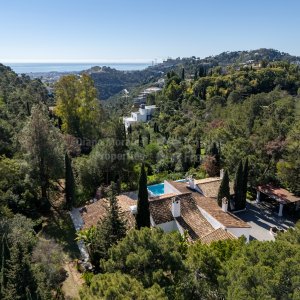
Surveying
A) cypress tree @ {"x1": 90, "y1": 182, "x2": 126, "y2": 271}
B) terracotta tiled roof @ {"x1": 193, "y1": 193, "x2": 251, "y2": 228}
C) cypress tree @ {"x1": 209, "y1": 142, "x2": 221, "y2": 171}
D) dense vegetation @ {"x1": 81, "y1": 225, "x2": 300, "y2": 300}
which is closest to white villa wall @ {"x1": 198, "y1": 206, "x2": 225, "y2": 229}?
terracotta tiled roof @ {"x1": 193, "y1": 193, "x2": 251, "y2": 228}

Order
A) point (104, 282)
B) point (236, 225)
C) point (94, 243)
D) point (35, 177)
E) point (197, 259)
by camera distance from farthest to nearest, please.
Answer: point (35, 177)
point (236, 225)
point (94, 243)
point (197, 259)
point (104, 282)

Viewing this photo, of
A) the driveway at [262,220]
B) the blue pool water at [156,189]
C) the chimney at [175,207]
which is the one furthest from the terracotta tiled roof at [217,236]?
the blue pool water at [156,189]

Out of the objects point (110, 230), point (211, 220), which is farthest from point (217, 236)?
Result: point (110, 230)

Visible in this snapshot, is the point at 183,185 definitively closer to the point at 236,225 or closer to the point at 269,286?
the point at 236,225

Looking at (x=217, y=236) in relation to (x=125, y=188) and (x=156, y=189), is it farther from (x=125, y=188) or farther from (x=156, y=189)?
(x=125, y=188)

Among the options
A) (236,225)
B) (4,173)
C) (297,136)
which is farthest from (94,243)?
(297,136)
